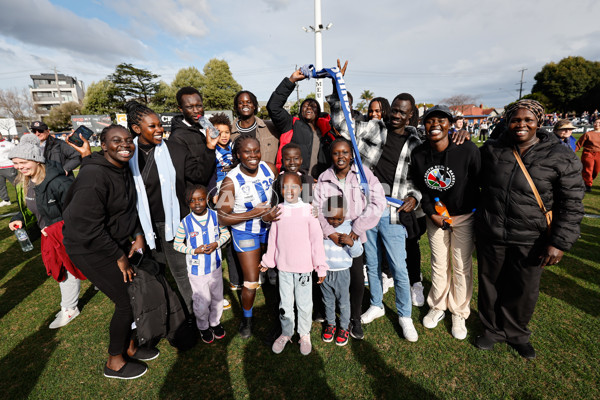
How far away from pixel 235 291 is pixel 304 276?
1.84 metres

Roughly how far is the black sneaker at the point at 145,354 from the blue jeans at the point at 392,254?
2.58 metres

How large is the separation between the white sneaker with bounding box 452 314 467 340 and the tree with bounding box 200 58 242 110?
43942 mm

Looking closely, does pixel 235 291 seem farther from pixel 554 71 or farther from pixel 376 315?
pixel 554 71

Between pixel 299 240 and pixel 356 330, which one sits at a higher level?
pixel 299 240

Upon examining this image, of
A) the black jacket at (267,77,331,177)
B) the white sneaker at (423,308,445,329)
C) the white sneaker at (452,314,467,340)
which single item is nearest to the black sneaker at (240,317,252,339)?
the black jacket at (267,77,331,177)

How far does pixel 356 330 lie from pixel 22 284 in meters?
5.47

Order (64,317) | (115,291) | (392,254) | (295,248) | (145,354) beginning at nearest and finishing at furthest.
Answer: (115,291)
(295,248)
(145,354)
(392,254)
(64,317)

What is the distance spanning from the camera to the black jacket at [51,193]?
3.06m

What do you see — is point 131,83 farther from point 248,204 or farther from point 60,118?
point 248,204

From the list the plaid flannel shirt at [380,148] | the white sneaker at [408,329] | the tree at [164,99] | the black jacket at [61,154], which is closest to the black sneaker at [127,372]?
the white sneaker at [408,329]

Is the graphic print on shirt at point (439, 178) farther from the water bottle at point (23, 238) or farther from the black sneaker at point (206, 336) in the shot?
the water bottle at point (23, 238)

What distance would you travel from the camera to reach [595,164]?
7695 millimetres

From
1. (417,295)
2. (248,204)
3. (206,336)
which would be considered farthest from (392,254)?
(206,336)

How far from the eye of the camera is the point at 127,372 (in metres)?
2.71
